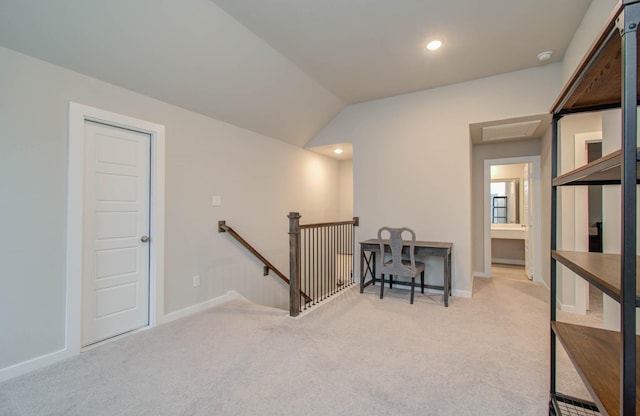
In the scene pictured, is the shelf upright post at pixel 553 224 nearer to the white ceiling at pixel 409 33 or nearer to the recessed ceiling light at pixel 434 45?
the white ceiling at pixel 409 33

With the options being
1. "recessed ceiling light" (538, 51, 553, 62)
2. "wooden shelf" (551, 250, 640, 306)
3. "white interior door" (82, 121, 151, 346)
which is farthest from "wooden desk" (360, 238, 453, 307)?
"white interior door" (82, 121, 151, 346)

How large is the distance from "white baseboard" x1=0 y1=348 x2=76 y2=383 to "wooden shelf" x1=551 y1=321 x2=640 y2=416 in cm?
330

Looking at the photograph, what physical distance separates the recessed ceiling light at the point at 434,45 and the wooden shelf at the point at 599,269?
7.74ft

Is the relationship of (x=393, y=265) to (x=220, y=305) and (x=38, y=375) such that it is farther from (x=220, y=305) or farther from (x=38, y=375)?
(x=38, y=375)

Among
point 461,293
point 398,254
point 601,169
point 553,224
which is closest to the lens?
point 601,169

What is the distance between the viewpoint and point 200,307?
11.0ft

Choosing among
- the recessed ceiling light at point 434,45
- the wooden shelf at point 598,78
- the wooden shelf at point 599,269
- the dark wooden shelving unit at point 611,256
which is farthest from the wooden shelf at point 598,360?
the recessed ceiling light at point 434,45

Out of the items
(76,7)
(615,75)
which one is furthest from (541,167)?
(76,7)

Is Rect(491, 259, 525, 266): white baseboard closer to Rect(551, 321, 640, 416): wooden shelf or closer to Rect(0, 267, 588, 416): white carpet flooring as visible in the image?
Rect(0, 267, 588, 416): white carpet flooring

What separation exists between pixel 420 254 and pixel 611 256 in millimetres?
2233

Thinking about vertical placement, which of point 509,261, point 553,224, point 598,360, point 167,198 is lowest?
point 509,261

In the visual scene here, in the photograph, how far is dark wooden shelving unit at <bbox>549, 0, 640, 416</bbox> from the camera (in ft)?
2.53

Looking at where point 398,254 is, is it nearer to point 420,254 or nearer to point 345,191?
point 420,254

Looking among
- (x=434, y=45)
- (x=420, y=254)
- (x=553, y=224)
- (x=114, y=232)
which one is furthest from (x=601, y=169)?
(x=114, y=232)
